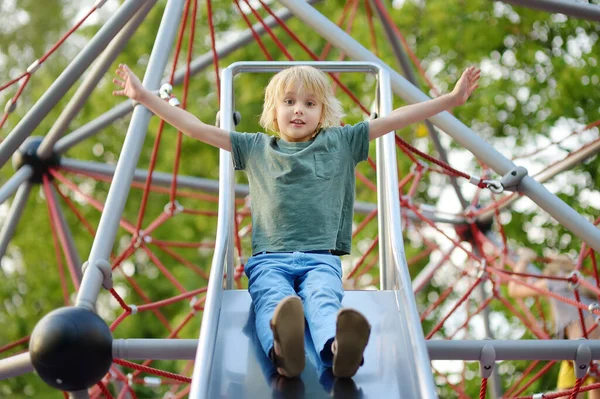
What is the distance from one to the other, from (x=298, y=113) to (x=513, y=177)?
1.03 meters

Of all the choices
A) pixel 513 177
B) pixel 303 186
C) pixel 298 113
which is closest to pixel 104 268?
pixel 303 186

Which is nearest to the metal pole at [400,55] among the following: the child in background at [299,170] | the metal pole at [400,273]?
the metal pole at [400,273]

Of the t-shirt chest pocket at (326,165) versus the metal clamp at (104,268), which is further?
the t-shirt chest pocket at (326,165)

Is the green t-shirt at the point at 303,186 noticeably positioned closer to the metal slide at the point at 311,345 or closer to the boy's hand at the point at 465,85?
the metal slide at the point at 311,345

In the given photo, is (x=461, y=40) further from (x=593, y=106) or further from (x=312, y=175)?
(x=312, y=175)

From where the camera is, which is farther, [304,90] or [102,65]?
[102,65]

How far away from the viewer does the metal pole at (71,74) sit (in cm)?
416

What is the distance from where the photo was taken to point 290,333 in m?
2.47

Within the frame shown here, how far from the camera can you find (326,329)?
2.60 metres

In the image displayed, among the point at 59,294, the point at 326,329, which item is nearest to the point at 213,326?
the point at 326,329

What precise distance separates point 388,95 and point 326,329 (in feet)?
4.22

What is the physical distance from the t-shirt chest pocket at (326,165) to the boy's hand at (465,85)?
0.44 m

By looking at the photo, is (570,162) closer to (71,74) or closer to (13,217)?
(71,74)

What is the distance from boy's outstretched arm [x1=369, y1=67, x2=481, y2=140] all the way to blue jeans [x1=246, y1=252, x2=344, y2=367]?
0.47 metres
